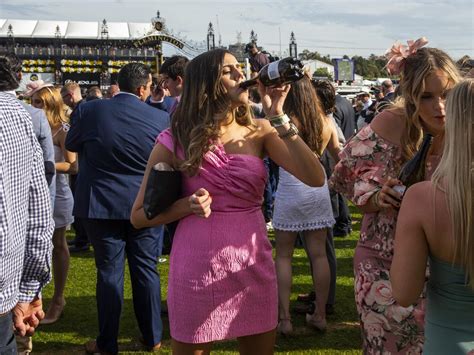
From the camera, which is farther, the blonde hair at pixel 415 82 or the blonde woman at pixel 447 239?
the blonde hair at pixel 415 82

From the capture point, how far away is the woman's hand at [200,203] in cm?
238

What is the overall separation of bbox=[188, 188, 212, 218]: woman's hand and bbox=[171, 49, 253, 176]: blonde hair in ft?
0.52

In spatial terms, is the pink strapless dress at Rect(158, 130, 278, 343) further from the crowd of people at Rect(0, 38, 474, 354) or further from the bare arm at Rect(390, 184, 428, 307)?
the bare arm at Rect(390, 184, 428, 307)

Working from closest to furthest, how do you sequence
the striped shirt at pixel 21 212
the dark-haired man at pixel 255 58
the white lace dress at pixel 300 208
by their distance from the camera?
the striped shirt at pixel 21 212 → the white lace dress at pixel 300 208 → the dark-haired man at pixel 255 58

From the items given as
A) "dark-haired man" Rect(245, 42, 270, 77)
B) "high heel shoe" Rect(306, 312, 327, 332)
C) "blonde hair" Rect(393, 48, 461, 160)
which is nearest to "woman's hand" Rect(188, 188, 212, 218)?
"blonde hair" Rect(393, 48, 461, 160)

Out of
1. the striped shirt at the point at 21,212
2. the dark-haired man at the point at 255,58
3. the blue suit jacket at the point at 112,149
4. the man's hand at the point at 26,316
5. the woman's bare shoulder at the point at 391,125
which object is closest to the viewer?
the striped shirt at the point at 21,212

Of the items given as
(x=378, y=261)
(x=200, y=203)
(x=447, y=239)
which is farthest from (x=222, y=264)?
(x=447, y=239)

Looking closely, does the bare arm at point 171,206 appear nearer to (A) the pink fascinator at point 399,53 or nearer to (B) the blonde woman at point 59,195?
(A) the pink fascinator at point 399,53

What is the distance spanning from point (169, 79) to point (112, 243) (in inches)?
69.7

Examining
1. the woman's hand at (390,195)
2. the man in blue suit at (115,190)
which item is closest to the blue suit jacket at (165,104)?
the man in blue suit at (115,190)

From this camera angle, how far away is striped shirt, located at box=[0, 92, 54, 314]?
2.00m

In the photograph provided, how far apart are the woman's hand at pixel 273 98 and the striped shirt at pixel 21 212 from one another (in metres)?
0.96

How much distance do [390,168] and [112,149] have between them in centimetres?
215

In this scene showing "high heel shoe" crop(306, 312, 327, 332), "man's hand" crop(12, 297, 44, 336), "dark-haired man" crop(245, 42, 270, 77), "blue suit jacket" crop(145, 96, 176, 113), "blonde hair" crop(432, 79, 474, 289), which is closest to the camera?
"blonde hair" crop(432, 79, 474, 289)
